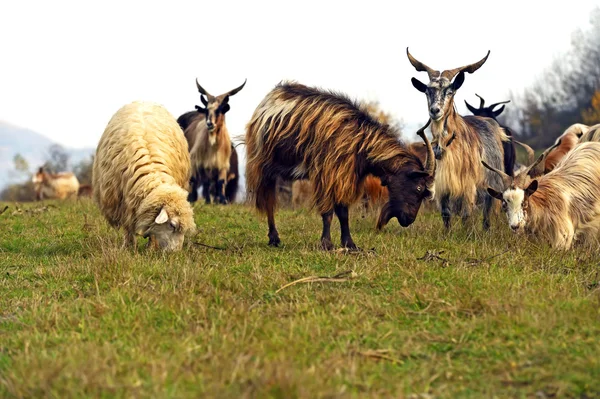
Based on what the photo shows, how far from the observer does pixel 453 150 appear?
988cm

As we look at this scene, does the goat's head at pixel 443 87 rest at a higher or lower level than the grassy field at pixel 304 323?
higher

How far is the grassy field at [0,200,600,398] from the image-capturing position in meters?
3.96

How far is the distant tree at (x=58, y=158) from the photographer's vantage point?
64750mm

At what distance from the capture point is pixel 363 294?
19.5ft

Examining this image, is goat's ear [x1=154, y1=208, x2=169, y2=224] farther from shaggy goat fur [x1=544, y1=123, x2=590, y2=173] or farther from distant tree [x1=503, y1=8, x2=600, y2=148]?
distant tree [x1=503, y1=8, x2=600, y2=148]

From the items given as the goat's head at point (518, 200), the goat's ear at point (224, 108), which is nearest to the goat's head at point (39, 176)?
the goat's ear at point (224, 108)

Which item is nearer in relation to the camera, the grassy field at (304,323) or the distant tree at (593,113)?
the grassy field at (304,323)

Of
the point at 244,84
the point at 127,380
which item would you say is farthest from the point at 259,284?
the point at 244,84

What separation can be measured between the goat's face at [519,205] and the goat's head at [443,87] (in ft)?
5.21

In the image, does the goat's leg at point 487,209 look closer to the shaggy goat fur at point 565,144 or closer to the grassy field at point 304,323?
the grassy field at point 304,323

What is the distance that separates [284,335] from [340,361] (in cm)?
58

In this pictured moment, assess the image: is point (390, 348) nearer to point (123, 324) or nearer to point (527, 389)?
point (527, 389)

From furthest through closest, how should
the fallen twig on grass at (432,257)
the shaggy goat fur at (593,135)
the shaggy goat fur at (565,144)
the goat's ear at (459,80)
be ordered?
the shaggy goat fur at (565,144), the shaggy goat fur at (593,135), the goat's ear at (459,80), the fallen twig on grass at (432,257)

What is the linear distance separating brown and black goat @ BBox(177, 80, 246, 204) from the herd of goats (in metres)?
4.91
